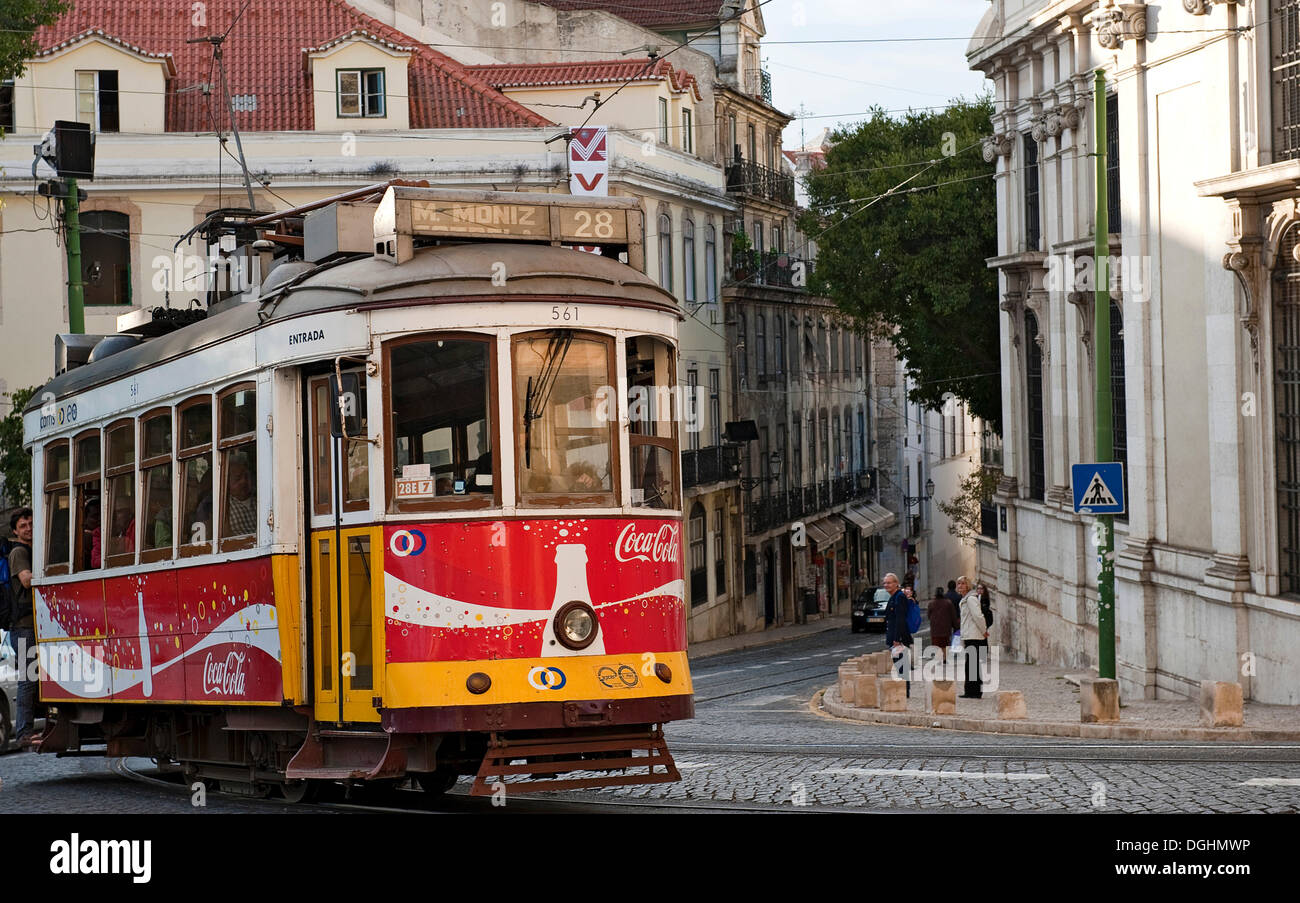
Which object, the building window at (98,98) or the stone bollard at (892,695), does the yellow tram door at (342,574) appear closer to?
the stone bollard at (892,695)

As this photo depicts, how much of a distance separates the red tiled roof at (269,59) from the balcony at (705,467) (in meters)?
9.87

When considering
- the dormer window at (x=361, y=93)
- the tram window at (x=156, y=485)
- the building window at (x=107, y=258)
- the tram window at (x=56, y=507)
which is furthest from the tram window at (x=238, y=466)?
the dormer window at (x=361, y=93)

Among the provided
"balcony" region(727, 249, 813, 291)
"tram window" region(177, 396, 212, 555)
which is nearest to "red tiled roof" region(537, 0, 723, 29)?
"balcony" region(727, 249, 813, 291)

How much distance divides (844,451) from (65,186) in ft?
152

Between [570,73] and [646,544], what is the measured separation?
1484 inches

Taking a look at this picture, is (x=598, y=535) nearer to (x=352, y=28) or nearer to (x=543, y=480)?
(x=543, y=480)

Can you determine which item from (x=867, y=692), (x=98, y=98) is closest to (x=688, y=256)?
(x=98, y=98)

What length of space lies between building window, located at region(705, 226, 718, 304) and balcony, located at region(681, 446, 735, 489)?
443 centimetres

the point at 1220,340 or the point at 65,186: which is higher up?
the point at 65,186

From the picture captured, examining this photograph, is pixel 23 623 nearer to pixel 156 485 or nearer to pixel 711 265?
pixel 156 485

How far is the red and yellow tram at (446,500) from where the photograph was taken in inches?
427

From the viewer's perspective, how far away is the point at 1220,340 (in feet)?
75.2

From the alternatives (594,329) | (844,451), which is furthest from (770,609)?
(594,329)
